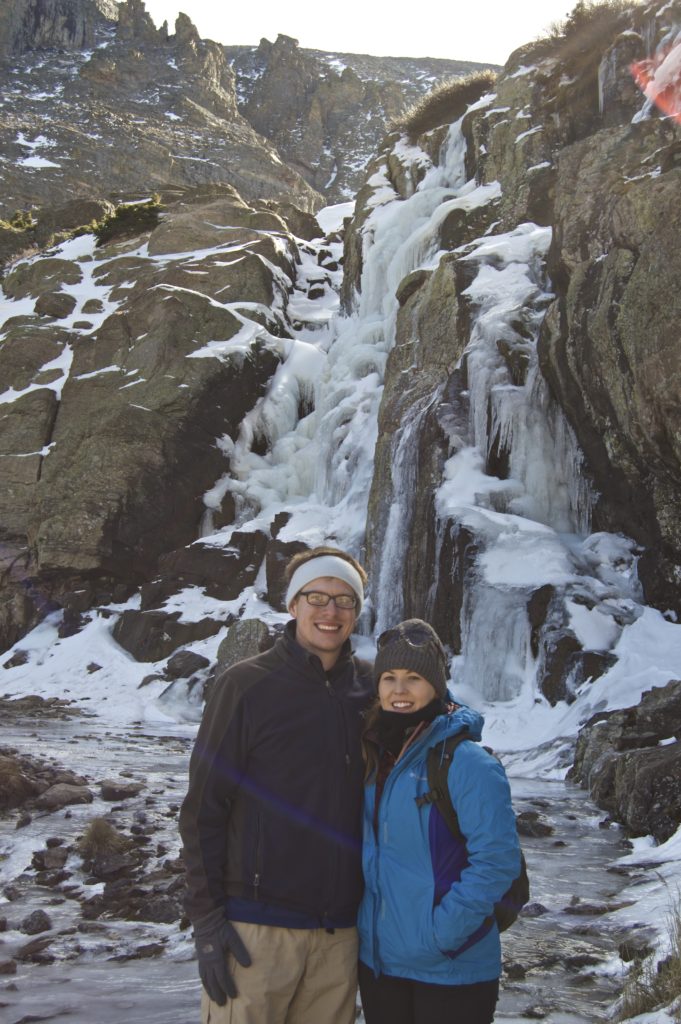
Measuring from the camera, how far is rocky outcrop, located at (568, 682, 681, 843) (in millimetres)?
7613

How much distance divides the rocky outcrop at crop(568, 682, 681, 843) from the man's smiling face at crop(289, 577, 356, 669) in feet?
17.3

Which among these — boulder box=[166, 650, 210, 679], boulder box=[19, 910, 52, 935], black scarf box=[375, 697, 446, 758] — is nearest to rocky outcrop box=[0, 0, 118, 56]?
boulder box=[166, 650, 210, 679]

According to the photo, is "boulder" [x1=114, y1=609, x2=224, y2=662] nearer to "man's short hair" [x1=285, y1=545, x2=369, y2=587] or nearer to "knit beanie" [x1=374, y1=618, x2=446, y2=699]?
"man's short hair" [x1=285, y1=545, x2=369, y2=587]

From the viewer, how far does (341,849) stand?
2.94m

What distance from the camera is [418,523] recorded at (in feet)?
58.8

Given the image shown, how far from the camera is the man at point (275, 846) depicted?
281 centimetres

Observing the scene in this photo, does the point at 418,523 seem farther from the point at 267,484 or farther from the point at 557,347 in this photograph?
the point at 267,484

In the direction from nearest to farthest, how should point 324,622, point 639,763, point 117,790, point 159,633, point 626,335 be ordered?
1. point 324,622
2. point 639,763
3. point 117,790
4. point 626,335
5. point 159,633

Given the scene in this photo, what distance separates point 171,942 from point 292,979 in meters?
3.17

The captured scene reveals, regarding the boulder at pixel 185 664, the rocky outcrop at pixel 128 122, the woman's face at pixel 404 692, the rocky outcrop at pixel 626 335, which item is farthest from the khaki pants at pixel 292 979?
the rocky outcrop at pixel 128 122

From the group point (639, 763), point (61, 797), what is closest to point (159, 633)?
point (61, 797)

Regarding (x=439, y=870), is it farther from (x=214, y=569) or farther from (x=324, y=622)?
(x=214, y=569)

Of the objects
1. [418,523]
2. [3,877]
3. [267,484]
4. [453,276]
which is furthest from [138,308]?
[3,877]

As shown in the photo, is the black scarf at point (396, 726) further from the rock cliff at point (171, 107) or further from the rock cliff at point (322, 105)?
the rock cliff at point (322, 105)
